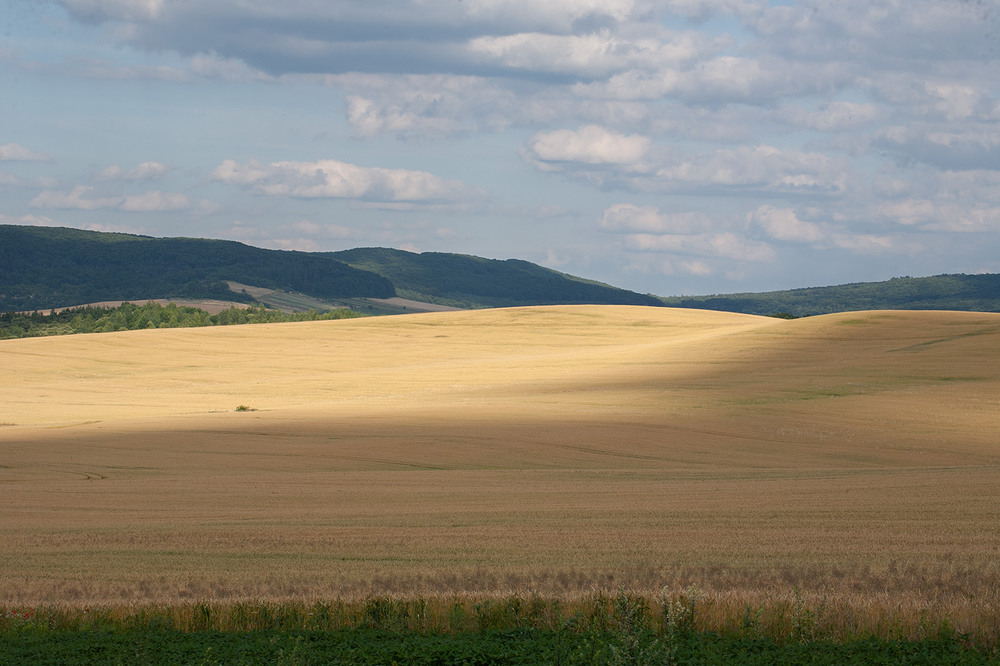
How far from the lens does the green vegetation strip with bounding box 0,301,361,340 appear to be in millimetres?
113562

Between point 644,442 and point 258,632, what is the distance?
909 inches

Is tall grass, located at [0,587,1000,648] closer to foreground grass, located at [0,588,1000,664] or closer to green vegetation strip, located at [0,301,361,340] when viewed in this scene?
foreground grass, located at [0,588,1000,664]

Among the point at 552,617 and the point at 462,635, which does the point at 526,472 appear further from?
the point at 462,635

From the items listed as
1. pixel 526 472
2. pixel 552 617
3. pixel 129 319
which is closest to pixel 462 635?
pixel 552 617

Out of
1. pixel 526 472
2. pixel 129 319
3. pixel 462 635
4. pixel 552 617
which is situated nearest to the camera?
pixel 462 635

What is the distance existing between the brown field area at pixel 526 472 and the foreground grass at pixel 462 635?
601mm

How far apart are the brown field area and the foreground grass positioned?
0.60m

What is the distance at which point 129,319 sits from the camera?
116875 millimetres

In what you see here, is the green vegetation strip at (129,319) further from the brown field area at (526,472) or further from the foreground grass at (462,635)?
the foreground grass at (462,635)

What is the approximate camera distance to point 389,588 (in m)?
11.2

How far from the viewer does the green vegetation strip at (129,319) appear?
114m

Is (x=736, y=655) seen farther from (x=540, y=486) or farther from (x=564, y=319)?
(x=564, y=319)

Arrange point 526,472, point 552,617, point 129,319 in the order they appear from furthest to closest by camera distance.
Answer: point 129,319
point 526,472
point 552,617

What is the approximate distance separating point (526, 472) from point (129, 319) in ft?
335
